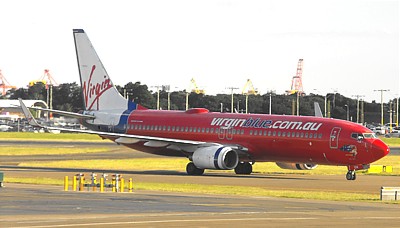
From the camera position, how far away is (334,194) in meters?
45.8

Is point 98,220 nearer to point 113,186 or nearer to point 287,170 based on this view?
point 113,186

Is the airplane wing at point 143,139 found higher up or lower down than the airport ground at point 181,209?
higher up

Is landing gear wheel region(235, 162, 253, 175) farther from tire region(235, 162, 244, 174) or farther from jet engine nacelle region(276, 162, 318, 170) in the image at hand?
jet engine nacelle region(276, 162, 318, 170)

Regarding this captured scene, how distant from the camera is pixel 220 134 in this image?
6288 cm

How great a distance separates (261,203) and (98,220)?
1010cm

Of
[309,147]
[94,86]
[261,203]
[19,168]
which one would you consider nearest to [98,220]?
[261,203]

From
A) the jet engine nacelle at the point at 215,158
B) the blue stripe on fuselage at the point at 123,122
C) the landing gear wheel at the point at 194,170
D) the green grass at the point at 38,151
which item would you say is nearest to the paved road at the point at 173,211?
the jet engine nacelle at the point at 215,158

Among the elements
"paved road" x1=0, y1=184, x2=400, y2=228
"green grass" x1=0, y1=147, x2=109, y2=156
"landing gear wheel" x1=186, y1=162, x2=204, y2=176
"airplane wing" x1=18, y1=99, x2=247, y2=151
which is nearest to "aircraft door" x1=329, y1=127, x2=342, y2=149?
"airplane wing" x1=18, y1=99, x2=247, y2=151

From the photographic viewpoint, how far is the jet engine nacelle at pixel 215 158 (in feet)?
197

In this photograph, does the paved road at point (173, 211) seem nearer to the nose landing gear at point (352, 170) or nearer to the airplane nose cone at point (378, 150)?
the nose landing gear at point (352, 170)

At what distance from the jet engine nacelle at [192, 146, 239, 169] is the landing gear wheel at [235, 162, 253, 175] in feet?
8.15

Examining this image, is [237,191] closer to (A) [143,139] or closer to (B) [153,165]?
(A) [143,139]

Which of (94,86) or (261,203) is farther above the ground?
(94,86)

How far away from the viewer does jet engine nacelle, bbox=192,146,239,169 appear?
2367 inches
